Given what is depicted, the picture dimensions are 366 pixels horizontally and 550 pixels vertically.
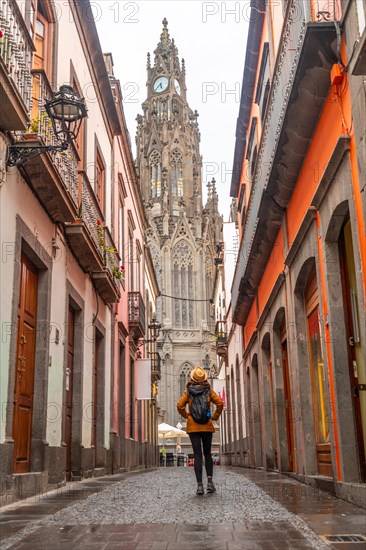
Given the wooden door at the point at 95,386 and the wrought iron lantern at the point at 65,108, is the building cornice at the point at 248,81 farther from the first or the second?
the wooden door at the point at 95,386

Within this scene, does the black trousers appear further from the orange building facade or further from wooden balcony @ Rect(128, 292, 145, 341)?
wooden balcony @ Rect(128, 292, 145, 341)

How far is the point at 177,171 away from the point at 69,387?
2533 inches

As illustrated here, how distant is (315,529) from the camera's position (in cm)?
481

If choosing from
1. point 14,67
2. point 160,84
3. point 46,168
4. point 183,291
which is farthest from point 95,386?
point 160,84

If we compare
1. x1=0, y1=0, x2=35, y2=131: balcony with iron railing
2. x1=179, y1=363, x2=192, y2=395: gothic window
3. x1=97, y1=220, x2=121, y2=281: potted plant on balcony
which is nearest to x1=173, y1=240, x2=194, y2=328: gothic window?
x1=179, y1=363, x2=192, y2=395: gothic window

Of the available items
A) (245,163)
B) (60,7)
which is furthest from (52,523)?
(245,163)

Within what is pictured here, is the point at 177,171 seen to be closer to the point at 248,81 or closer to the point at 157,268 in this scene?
the point at 157,268

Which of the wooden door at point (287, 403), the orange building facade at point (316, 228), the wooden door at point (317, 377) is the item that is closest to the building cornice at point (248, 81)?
the orange building facade at point (316, 228)

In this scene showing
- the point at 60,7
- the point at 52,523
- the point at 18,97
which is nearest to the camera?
the point at 52,523

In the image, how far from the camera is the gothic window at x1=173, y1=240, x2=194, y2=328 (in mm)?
69250

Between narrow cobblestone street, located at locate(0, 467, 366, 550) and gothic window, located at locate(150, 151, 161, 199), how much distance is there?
6743 centimetres

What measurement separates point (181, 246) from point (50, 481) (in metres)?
62.4

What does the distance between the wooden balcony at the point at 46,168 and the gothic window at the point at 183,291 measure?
58836 mm

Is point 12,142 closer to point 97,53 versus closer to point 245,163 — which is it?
point 97,53
